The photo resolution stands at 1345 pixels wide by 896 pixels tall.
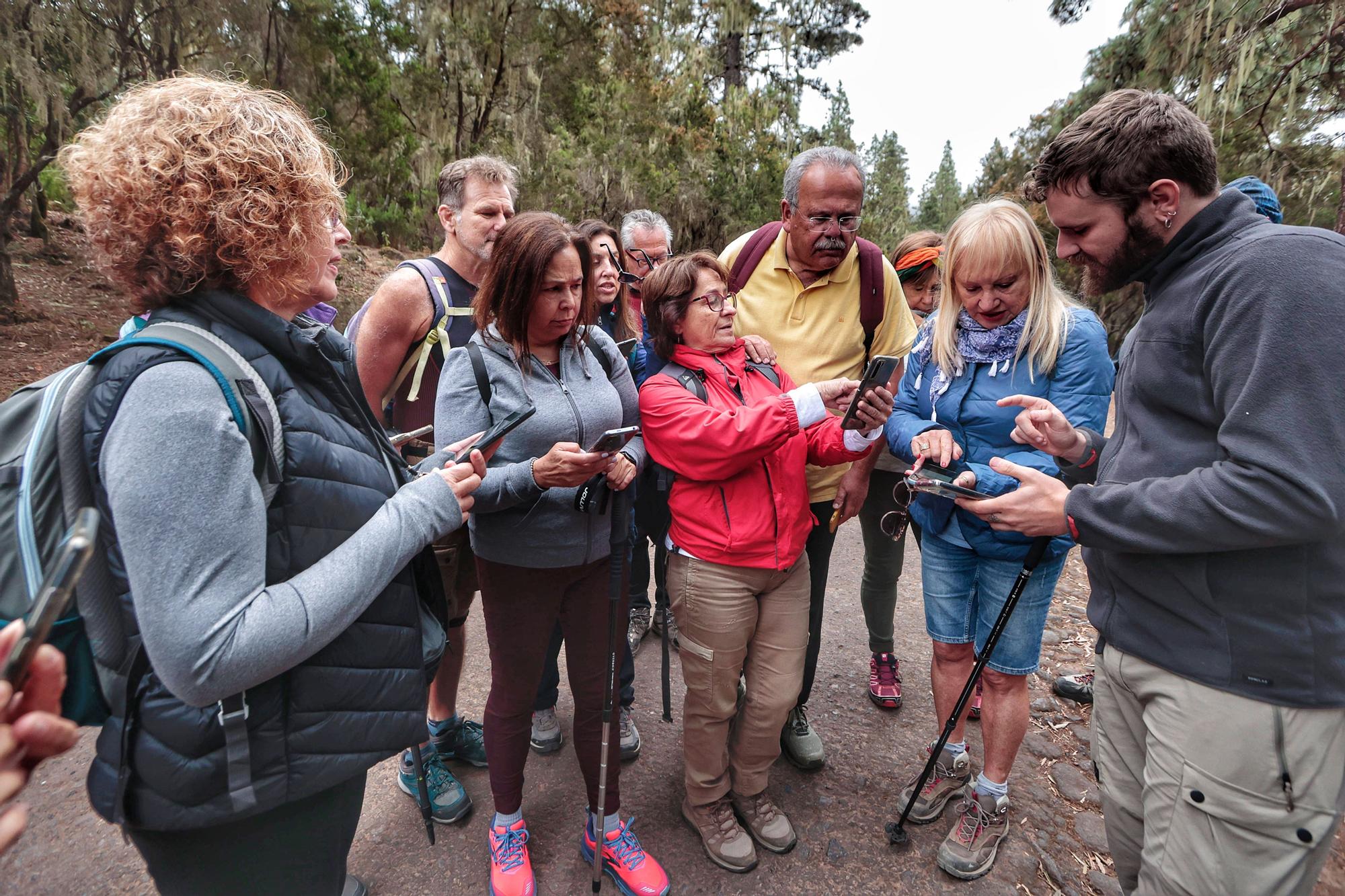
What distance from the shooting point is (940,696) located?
2.80 m

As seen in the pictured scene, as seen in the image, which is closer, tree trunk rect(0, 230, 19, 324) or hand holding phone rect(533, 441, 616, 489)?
hand holding phone rect(533, 441, 616, 489)

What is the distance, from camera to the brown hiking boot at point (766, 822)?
266 cm

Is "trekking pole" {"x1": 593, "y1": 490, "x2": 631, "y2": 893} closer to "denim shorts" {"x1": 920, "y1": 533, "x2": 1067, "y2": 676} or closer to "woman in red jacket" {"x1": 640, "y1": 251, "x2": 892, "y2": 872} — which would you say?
"woman in red jacket" {"x1": 640, "y1": 251, "x2": 892, "y2": 872}

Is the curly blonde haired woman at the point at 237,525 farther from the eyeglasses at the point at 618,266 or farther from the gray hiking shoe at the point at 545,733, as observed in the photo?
the eyeglasses at the point at 618,266

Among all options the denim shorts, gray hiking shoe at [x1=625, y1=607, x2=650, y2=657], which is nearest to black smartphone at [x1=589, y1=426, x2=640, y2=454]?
the denim shorts

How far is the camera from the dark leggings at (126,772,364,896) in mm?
1353

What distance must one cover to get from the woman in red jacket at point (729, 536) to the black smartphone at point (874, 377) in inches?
1.1

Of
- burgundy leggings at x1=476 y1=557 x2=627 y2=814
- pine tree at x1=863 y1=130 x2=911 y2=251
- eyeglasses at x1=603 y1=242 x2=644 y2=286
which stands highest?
pine tree at x1=863 y1=130 x2=911 y2=251

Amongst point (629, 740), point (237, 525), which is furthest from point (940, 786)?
point (237, 525)

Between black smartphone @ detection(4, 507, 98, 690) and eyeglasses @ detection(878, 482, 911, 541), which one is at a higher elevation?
black smartphone @ detection(4, 507, 98, 690)

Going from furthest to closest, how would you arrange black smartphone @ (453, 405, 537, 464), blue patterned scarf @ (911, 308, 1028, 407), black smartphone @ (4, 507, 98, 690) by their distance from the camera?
1. blue patterned scarf @ (911, 308, 1028, 407)
2. black smartphone @ (453, 405, 537, 464)
3. black smartphone @ (4, 507, 98, 690)

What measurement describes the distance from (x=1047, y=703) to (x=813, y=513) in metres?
1.96

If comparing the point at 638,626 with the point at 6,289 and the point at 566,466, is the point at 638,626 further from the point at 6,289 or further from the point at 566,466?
the point at 6,289

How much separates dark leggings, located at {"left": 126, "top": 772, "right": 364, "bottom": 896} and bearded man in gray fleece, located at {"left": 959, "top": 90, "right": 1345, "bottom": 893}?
1922 mm
